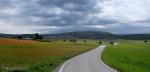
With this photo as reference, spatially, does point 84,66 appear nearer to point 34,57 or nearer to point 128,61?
point 34,57

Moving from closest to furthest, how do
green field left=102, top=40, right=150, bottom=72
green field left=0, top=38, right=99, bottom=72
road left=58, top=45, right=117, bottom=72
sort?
road left=58, top=45, right=117, bottom=72
green field left=0, top=38, right=99, bottom=72
green field left=102, top=40, right=150, bottom=72

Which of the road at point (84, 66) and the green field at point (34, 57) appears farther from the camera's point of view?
the green field at point (34, 57)

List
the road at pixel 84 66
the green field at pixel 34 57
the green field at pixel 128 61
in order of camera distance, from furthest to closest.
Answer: the green field at pixel 128 61 → the green field at pixel 34 57 → the road at pixel 84 66

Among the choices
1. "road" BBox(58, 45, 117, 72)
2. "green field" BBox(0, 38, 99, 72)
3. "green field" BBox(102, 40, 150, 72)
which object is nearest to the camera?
"road" BBox(58, 45, 117, 72)

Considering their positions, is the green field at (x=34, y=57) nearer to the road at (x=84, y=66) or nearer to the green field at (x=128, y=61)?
the road at (x=84, y=66)

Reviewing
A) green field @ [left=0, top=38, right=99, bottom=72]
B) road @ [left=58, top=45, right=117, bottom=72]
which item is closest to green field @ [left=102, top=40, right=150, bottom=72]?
road @ [left=58, top=45, right=117, bottom=72]

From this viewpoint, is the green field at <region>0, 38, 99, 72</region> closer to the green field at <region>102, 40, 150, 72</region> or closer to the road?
the road

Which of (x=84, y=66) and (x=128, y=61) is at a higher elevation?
(x=84, y=66)

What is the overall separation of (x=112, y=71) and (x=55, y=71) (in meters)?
4.59

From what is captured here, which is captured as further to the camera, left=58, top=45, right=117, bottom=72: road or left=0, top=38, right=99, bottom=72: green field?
left=0, top=38, right=99, bottom=72: green field

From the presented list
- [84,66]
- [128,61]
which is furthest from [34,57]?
[84,66]

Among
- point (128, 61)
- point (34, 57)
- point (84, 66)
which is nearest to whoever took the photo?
point (84, 66)

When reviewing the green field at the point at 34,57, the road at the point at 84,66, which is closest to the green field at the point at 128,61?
the road at the point at 84,66

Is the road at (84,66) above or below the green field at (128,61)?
above
